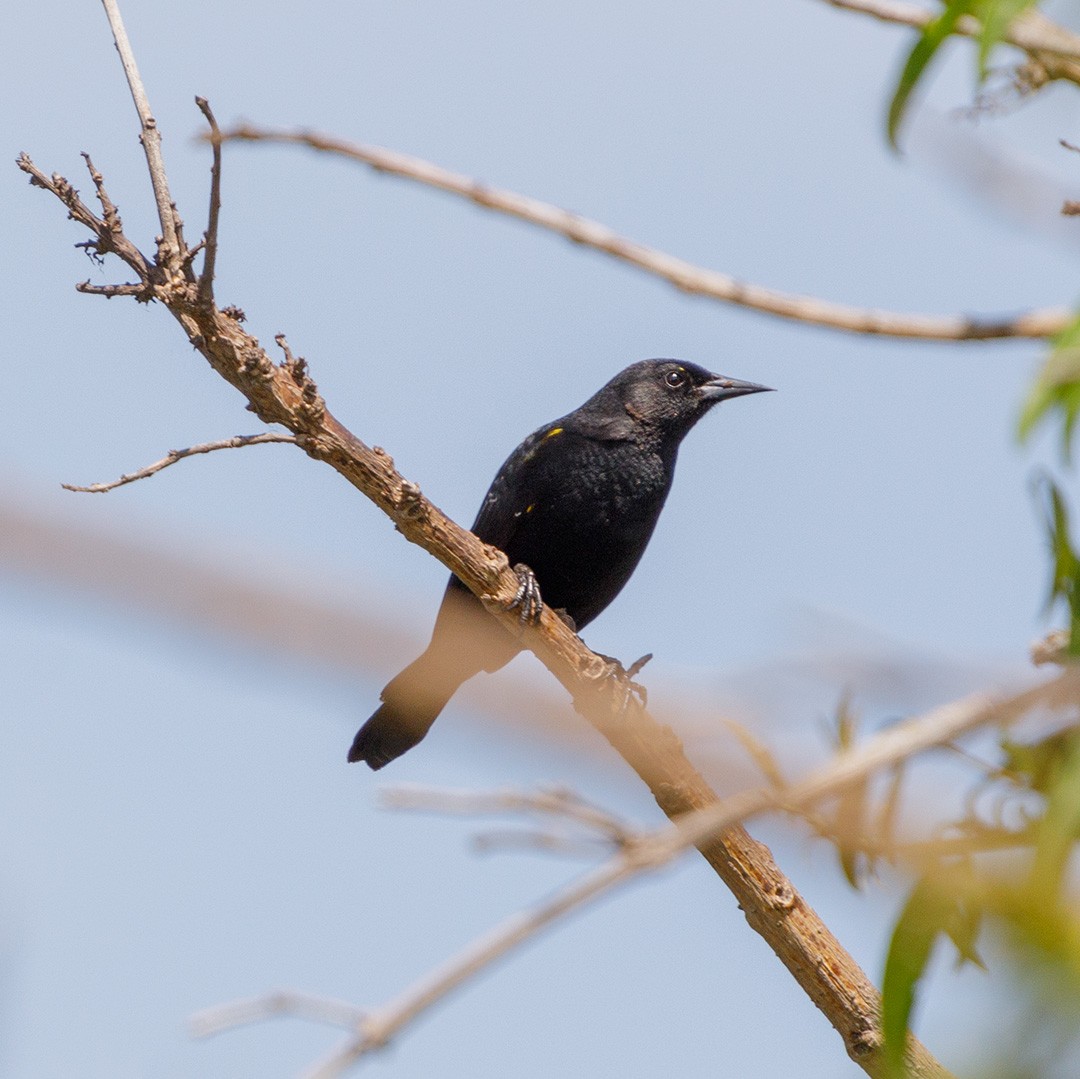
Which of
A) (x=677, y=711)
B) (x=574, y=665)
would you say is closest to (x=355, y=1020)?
(x=677, y=711)

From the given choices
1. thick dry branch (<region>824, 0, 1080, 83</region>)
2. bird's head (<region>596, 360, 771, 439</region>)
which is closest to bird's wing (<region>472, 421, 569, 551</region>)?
bird's head (<region>596, 360, 771, 439</region>)

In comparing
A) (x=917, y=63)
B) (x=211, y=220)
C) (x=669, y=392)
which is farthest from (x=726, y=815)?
(x=669, y=392)

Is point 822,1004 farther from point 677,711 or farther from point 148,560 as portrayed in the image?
point 148,560

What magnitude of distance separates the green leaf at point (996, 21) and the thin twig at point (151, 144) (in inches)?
74.0

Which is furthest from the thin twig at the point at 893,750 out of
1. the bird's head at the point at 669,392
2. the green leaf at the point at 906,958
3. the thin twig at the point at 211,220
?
the bird's head at the point at 669,392

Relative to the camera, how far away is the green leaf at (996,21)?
173cm

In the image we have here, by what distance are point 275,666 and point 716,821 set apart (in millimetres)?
541

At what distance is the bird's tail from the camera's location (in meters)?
5.57

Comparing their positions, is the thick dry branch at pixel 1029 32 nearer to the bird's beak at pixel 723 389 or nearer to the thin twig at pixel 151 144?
the thin twig at pixel 151 144

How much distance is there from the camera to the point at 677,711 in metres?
0.96

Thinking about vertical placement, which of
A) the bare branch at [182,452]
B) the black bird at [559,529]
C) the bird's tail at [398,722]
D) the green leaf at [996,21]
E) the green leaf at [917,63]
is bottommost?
the bird's tail at [398,722]

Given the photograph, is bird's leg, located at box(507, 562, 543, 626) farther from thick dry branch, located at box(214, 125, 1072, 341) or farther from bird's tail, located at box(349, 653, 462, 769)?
thick dry branch, located at box(214, 125, 1072, 341)

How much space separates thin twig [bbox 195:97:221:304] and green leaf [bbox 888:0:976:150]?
4.29 ft

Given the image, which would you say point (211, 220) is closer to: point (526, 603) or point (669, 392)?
point (526, 603)
